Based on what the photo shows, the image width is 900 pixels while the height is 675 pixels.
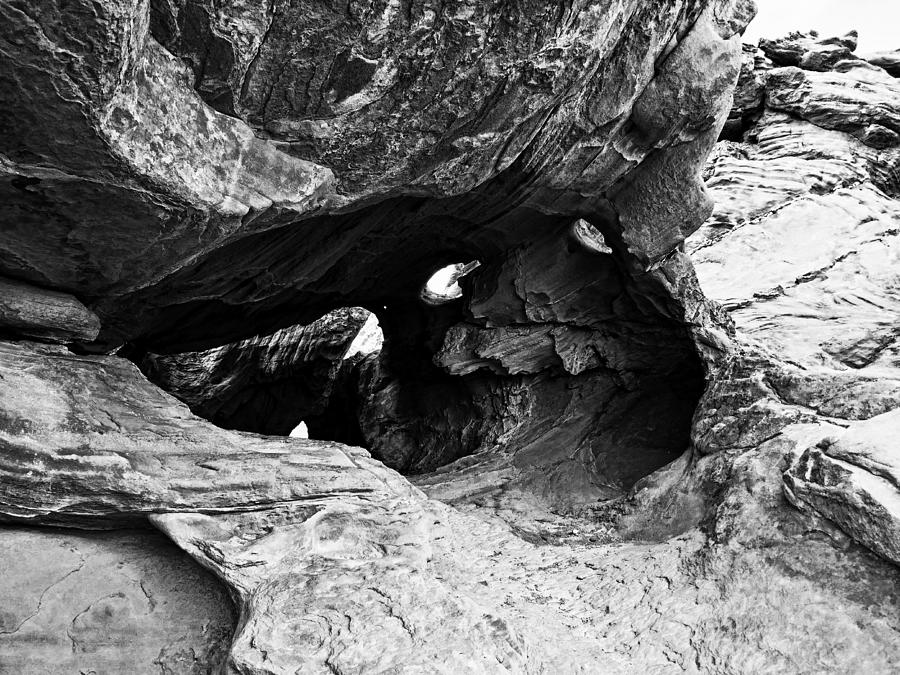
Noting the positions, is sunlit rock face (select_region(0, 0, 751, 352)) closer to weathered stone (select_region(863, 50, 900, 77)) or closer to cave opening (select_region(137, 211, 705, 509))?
cave opening (select_region(137, 211, 705, 509))

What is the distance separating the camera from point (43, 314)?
17.0 ft

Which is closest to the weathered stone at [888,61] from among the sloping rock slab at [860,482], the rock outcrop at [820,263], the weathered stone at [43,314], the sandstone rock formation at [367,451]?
the rock outcrop at [820,263]

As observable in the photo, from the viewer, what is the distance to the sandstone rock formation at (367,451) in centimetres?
399

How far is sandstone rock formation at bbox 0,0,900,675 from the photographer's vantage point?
157 inches

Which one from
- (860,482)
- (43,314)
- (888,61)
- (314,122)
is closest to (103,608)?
(43,314)

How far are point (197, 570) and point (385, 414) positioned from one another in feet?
24.9

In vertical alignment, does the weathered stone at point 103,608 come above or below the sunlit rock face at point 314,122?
below

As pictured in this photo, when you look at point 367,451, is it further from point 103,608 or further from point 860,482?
point 860,482

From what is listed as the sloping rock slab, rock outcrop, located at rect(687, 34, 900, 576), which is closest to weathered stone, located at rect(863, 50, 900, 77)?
rock outcrop, located at rect(687, 34, 900, 576)

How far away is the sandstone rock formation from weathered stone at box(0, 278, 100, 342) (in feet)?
0.10

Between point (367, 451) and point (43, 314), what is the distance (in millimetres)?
2920

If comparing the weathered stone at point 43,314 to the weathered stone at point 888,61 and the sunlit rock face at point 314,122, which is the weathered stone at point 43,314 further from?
the weathered stone at point 888,61

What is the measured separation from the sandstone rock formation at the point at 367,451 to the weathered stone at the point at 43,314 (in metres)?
0.03

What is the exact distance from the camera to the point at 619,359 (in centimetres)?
928
